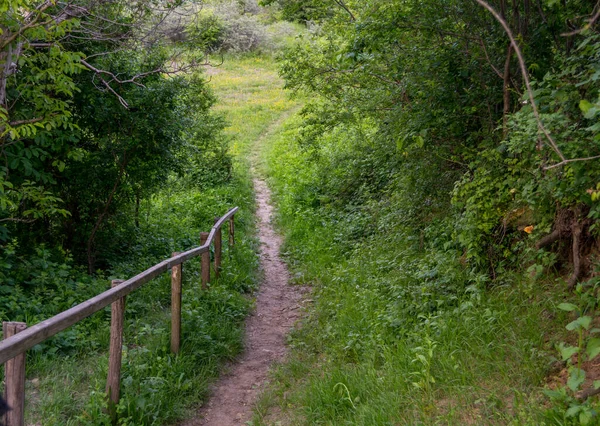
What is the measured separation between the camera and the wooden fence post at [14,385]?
3.19 metres

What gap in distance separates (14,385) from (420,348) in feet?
10.1

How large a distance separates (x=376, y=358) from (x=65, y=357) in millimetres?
3218

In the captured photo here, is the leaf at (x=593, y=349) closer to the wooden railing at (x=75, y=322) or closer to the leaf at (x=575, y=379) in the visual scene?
the leaf at (x=575, y=379)

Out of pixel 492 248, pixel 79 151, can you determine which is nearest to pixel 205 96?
pixel 79 151

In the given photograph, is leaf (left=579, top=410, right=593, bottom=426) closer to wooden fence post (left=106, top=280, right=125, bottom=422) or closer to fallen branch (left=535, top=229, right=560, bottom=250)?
fallen branch (left=535, top=229, right=560, bottom=250)

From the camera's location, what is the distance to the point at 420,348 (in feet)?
15.0

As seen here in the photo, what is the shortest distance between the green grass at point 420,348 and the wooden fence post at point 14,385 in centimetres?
226

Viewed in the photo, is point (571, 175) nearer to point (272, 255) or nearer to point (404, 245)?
point (404, 245)

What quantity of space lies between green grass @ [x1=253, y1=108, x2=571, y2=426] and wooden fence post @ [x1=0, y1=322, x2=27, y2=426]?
2.26m

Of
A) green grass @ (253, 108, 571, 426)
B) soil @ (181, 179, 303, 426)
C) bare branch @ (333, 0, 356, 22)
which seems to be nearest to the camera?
green grass @ (253, 108, 571, 426)

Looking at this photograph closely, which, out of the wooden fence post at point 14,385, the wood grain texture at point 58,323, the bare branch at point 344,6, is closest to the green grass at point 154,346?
the wood grain texture at point 58,323

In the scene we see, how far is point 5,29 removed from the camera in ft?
19.7

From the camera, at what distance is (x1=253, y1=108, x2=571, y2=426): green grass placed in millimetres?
4008

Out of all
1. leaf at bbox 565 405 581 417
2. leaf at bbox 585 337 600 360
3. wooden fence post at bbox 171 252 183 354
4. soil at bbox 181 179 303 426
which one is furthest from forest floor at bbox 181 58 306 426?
leaf at bbox 585 337 600 360
